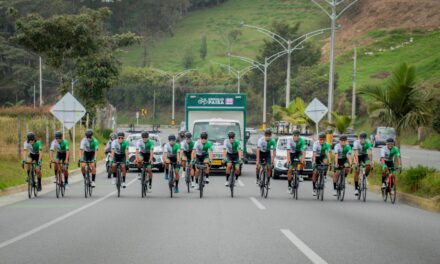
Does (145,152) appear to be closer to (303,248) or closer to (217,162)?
(217,162)

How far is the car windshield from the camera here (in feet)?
104

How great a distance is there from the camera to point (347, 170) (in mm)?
21234

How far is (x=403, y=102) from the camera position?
26156mm

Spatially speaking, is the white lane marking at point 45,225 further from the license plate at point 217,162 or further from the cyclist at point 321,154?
the license plate at point 217,162

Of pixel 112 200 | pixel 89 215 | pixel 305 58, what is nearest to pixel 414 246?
pixel 89 215

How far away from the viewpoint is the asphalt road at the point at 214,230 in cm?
1059

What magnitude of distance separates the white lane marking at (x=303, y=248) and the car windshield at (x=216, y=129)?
60.5 ft

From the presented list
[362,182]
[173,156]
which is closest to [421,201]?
[362,182]

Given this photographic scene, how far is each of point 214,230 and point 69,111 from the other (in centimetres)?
1961

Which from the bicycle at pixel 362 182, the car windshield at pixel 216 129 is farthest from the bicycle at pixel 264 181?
the car windshield at pixel 216 129

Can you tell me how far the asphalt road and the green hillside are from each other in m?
120

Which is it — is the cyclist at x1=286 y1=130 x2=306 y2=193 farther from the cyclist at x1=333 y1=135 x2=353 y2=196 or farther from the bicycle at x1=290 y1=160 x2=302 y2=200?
the cyclist at x1=333 y1=135 x2=353 y2=196

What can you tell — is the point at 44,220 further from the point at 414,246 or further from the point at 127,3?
the point at 127,3

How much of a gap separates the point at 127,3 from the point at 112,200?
119 meters
